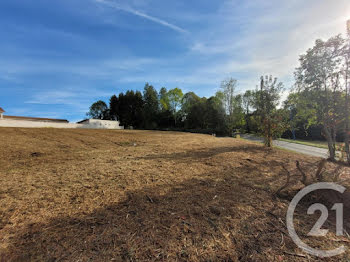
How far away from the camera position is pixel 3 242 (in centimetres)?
148

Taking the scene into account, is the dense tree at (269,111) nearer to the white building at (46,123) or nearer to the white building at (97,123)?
the white building at (46,123)

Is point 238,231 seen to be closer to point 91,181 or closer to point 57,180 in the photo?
point 91,181

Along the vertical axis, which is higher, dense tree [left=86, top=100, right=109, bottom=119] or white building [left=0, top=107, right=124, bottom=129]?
dense tree [left=86, top=100, right=109, bottom=119]

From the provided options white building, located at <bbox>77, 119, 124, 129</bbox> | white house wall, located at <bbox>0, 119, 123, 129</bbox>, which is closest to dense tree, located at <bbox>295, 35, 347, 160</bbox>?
white house wall, located at <bbox>0, 119, 123, 129</bbox>

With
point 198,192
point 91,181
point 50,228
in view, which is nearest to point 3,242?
point 50,228

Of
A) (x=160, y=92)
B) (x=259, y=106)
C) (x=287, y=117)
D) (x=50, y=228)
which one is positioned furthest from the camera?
(x=160, y=92)

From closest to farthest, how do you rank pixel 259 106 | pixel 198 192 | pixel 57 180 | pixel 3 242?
pixel 3 242
pixel 198 192
pixel 57 180
pixel 259 106

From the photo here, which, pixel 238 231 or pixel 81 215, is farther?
pixel 81 215

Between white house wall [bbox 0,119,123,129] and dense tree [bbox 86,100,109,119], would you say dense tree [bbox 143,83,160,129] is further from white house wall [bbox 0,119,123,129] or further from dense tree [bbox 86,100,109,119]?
dense tree [bbox 86,100,109,119]

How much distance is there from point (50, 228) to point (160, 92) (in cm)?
4258
